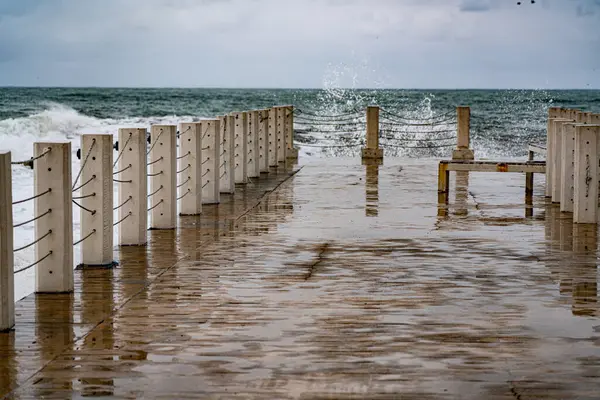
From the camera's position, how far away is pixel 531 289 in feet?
27.4

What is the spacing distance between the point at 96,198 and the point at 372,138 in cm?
1441

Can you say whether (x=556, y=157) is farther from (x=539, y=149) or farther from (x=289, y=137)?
(x=289, y=137)

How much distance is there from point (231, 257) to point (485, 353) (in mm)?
4011

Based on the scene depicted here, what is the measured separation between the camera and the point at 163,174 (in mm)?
11570

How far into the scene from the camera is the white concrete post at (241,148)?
54.3ft

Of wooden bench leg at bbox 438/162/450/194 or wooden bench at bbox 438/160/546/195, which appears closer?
wooden bench at bbox 438/160/546/195

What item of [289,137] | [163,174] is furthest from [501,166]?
[289,137]

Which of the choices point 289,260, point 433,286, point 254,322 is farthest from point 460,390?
point 289,260

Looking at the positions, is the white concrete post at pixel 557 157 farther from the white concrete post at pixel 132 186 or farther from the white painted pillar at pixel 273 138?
the white painted pillar at pixel 273 138

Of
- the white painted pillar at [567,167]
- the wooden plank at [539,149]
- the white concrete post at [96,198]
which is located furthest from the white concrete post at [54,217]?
the wooden plank at [539,149]

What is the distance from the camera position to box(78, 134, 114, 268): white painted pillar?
9078 mm

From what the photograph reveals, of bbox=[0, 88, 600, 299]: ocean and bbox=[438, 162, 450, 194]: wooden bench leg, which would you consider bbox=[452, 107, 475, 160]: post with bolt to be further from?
bbox=[438, 162, 450, 194]: wooden bench leg

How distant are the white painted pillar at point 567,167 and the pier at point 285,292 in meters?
0.08

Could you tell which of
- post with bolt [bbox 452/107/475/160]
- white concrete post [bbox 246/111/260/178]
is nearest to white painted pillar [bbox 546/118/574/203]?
white concrete post [bbox 246/111/260/178]
